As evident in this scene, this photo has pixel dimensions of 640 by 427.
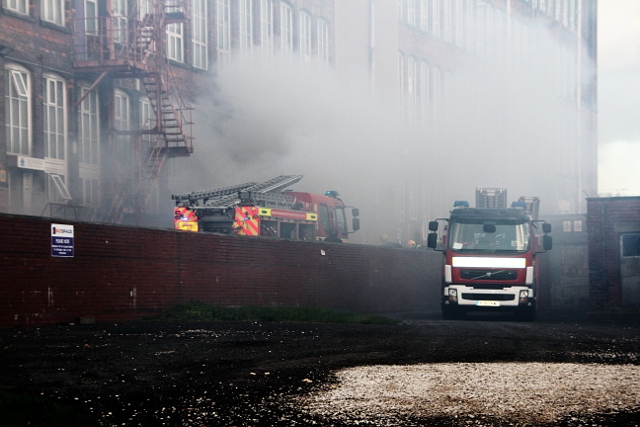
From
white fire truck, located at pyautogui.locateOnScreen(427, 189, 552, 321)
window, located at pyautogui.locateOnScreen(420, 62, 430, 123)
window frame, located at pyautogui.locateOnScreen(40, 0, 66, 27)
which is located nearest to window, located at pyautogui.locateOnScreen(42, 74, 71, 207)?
window frame, located at pyautogui.locateOnScreen(40, 0, 66, 27)

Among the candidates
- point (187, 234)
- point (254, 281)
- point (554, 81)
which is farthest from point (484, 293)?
point (554, 81)

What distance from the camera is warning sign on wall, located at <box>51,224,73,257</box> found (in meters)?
15.2

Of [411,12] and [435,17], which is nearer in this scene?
[411,12]

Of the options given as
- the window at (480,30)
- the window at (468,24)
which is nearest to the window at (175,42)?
the window at (468,24)

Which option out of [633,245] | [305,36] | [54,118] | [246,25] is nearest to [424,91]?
[305,36]

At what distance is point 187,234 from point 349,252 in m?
7.63

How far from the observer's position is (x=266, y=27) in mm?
36062

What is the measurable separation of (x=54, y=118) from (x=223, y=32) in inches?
359

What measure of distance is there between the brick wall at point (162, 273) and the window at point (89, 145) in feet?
26.0

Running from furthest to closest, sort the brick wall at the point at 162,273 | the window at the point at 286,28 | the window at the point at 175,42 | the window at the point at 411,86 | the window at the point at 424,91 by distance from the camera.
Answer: the window at the point at 424,91, the window at the point at 411,86, the window at the point at 286,28, the window at the point at 175,42, the brick wall at the point at 162,273

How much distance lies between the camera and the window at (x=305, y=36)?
38.3 meters

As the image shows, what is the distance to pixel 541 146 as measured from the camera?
168 ft

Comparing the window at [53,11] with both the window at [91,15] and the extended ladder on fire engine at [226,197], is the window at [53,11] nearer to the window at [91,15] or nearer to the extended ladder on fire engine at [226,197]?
the window at [91,15]

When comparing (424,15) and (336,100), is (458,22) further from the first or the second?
(336,100)
